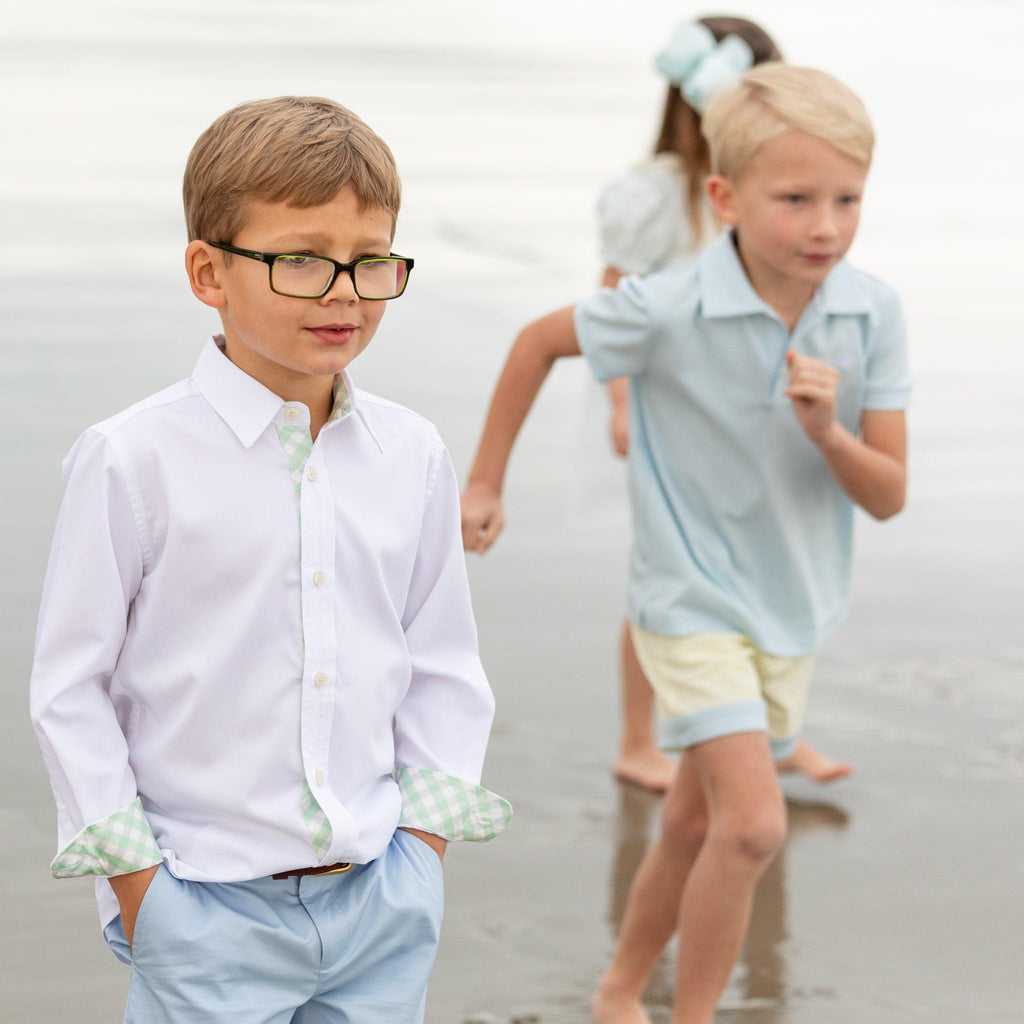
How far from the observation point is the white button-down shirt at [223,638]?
2242mm

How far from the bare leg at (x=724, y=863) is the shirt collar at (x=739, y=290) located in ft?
2.59

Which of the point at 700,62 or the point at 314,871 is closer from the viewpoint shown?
the point at 314,871

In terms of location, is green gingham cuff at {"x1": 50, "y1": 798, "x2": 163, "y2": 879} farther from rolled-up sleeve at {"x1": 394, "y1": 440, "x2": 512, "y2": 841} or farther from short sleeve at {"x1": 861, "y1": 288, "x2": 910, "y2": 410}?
short sleeve at {"x1": 861, "y1": 288, "x2": 910, "y2": 410}

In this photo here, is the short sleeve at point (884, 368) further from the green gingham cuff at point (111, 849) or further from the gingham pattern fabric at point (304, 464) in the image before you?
the green gingham cuff at point (111, 849)

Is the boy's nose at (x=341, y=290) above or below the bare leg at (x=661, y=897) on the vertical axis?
above

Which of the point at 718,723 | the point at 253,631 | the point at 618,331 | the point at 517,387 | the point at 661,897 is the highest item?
the point at 618,331

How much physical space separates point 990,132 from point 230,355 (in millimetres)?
14245

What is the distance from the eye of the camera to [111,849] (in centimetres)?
222

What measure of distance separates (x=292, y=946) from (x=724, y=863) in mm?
1197

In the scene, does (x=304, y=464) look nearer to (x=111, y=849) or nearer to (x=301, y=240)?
(x=301, y=240)

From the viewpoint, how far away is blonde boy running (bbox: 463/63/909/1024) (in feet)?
11.5

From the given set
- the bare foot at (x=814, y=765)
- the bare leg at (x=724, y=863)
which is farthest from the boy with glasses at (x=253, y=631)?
the bare foot at (x=814, y=765)

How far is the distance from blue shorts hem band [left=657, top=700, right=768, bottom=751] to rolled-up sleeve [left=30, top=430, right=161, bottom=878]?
139 cm

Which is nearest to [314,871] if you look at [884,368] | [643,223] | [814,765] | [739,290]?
[739,290]
